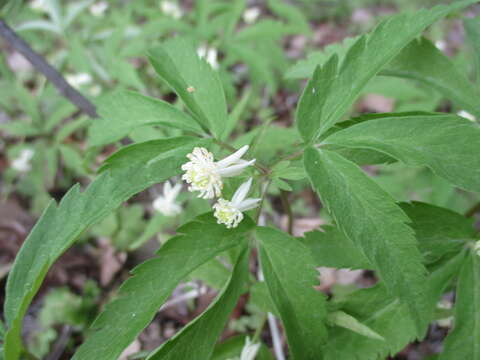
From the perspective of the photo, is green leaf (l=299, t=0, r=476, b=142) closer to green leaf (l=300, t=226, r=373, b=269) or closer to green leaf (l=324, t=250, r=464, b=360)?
green leaf (l=300, t=226, r=373, b=269)

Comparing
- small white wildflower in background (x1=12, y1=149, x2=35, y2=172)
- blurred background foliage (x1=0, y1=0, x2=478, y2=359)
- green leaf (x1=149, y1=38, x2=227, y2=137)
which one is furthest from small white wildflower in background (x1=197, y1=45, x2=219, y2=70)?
small white wildflower in background (x1=12, y1=149, x2=35, y2=172)

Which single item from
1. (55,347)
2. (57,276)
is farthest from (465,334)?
(57,276)

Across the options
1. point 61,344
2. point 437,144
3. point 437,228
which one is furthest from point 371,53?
point 61,344

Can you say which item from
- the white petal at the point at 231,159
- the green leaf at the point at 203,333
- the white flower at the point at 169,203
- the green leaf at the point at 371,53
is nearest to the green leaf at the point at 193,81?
the white petal at the point at 231,159

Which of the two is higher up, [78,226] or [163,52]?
[163,52]

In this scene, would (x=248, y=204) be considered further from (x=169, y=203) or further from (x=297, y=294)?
(x=169, y=203)

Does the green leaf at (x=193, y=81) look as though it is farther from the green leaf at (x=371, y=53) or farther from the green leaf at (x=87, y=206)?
the green leaf at (x=371, y=53)

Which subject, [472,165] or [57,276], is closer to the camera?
[472,165]

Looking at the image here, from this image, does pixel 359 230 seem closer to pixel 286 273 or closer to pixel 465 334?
pixel 286 273
